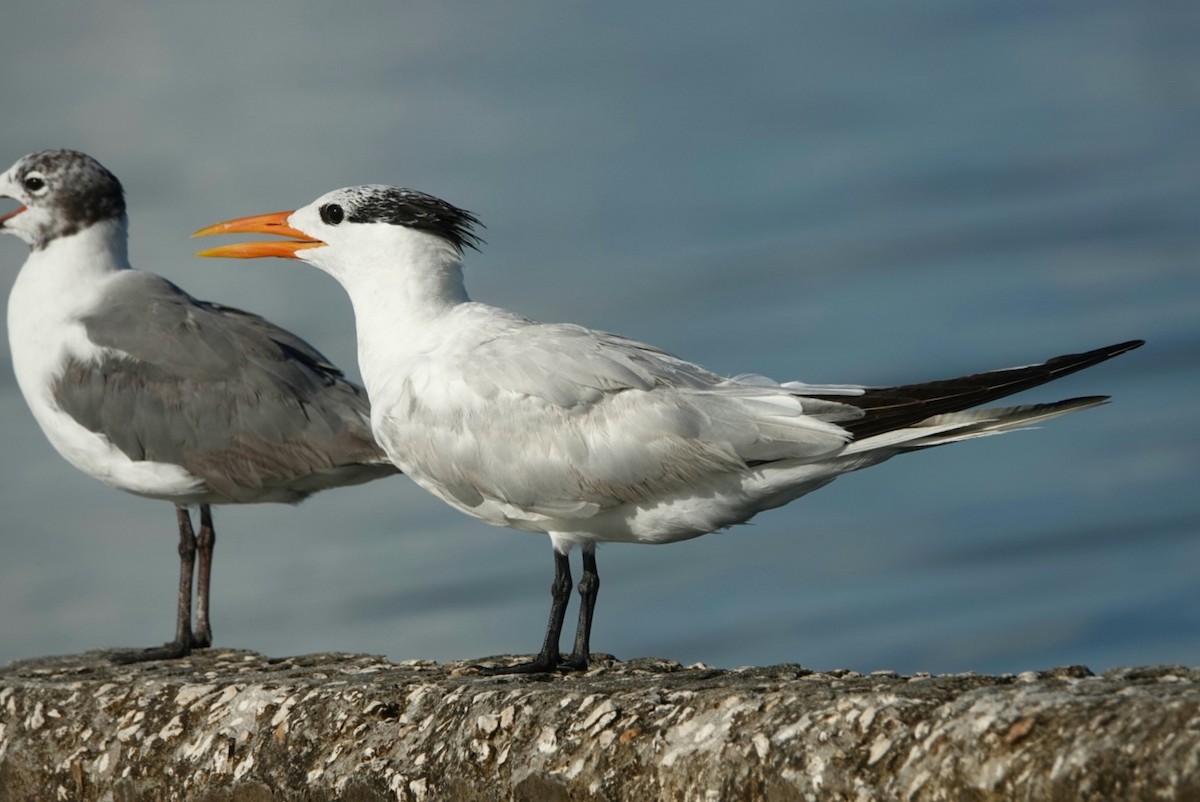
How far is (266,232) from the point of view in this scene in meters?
6.20

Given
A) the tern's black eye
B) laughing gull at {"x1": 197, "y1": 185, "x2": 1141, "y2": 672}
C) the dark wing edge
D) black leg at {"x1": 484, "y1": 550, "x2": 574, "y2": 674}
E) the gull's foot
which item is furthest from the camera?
the gull's foot

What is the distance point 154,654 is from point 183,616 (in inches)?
12.3

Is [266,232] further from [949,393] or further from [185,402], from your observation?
[949,393]

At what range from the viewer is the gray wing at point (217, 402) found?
22.9ft

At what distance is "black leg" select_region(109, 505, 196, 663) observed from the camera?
6.53 m

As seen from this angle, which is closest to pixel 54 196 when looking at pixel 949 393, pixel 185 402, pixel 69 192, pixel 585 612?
pixel 69 192

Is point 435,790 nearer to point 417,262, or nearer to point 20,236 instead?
point 417,262

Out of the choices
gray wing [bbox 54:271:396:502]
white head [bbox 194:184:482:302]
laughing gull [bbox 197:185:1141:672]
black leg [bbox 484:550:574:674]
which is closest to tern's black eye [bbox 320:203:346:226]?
white head [bbox 194:184:482:302]

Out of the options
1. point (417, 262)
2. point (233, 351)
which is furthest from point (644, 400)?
point (233, 351)

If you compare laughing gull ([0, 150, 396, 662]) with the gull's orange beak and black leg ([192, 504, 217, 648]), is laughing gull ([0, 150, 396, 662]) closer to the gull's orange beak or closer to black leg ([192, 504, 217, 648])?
black leg ([192, 504, 217, 648])

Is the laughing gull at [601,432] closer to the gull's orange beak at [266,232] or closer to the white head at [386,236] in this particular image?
the white head at [386,236]

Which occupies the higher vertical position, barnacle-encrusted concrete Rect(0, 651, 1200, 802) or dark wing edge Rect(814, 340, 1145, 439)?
dark wing edge Rect(814, 340, 1145, 439)

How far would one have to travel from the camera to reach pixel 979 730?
3041 mm

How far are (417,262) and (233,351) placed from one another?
5.59ft
